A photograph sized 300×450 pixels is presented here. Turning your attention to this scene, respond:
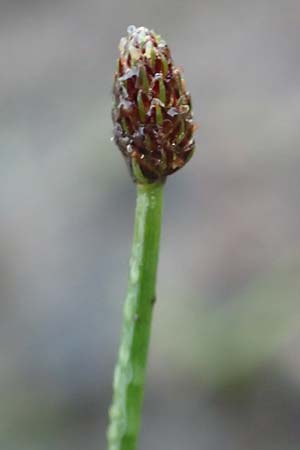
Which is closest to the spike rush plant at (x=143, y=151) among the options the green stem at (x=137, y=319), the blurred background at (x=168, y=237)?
the green stem at (x=137, y=319)

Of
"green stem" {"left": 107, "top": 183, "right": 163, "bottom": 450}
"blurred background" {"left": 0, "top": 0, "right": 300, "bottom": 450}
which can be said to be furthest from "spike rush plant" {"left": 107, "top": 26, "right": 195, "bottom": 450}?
"blurred background" {"left": 0, "top": 0, "right": 300, "bottom": 450}

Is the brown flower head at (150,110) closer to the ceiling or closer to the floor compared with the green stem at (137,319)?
closer to the ceiling

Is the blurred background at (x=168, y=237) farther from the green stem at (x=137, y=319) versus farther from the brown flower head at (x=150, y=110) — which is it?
the brown flower head at (x=150, y=110)

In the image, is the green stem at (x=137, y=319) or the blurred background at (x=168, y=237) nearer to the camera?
the green stem at (x=137, y=319)

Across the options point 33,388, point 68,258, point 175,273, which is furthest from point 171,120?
point 68,258

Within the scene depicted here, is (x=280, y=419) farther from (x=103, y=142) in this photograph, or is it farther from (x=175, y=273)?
(x=103, y=142)

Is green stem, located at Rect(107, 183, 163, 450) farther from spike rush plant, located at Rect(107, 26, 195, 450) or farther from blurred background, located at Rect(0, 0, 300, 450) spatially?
blurred background, located at Rect(0, 0, 300, 450)

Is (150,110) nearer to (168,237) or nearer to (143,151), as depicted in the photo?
(143,151)

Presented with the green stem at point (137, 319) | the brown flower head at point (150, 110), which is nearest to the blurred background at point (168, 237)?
the green stem at point (137, 319)
